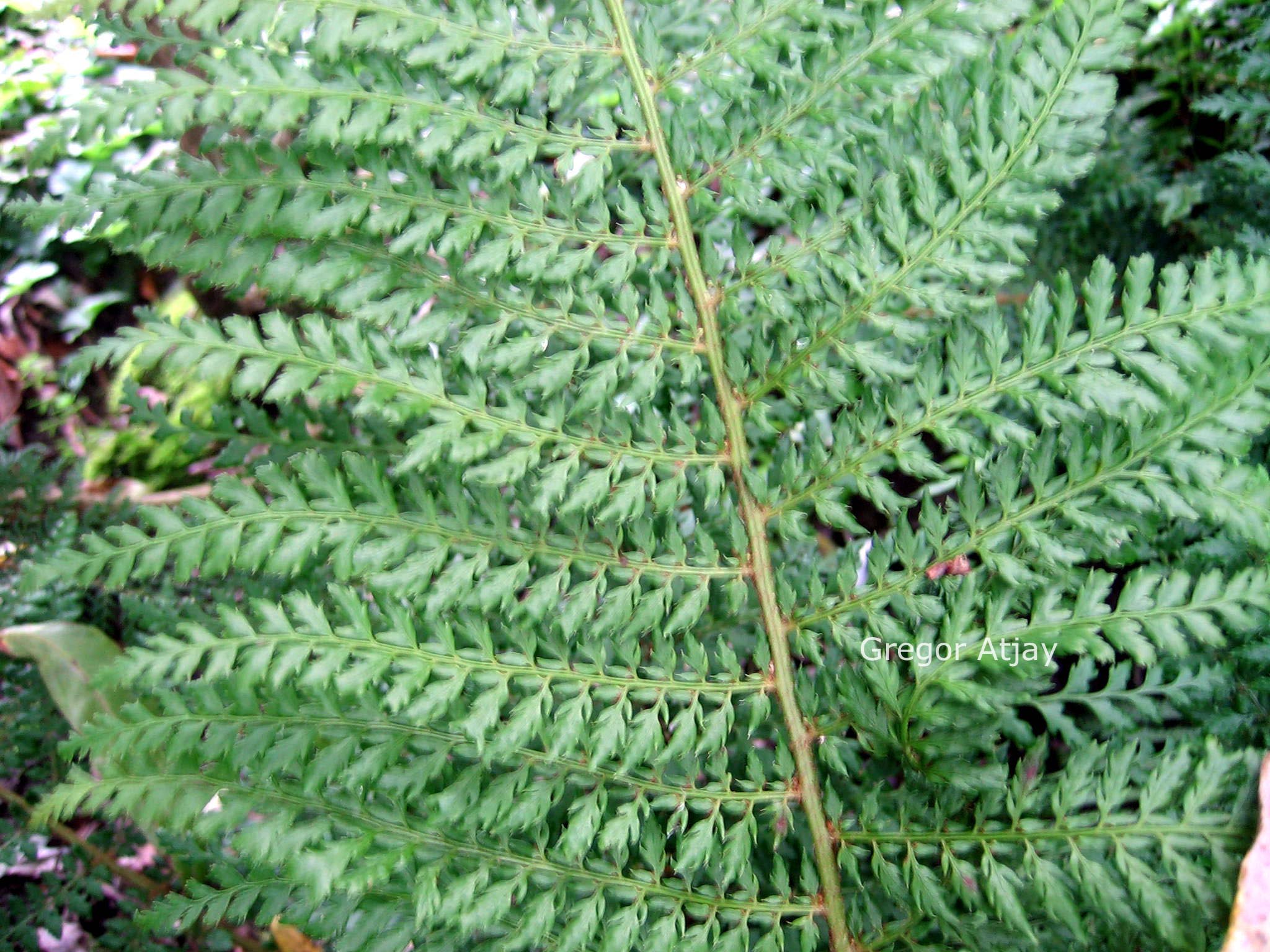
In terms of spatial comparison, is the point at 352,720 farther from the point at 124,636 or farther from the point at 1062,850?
the point at 124,636

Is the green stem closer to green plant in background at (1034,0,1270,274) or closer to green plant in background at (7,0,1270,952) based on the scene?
green plant in background at (7,0,1270,952)

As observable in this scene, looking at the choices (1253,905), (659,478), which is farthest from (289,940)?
(1253,905)

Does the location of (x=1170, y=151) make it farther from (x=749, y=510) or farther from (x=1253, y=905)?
(x=1253, y=905)

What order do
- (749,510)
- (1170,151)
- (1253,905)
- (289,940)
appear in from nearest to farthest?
1. (1253,905)
2. (749,510)
3. (289,940)
4. (1170,151)

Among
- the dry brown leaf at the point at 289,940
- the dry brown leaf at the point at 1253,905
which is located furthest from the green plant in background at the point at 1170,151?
the dry brown leaf at the point at 289,940

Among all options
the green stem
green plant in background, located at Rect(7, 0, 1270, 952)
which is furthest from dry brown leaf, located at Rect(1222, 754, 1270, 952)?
the green stem

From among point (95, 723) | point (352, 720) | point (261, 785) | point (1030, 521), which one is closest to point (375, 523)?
point (352, 720)
